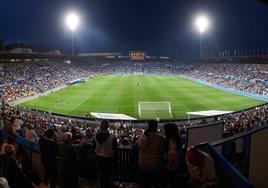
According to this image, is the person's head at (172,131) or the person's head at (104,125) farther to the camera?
the person's head at (104,125)

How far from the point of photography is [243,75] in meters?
64.9

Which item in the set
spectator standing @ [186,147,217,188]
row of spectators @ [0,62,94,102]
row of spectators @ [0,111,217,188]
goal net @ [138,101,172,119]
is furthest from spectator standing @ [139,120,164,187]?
row of spectators @ [0,62,94,102]

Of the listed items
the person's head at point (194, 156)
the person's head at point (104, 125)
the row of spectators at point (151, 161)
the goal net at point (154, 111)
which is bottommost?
the goal net at point (154, 111)

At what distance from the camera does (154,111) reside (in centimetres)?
3447

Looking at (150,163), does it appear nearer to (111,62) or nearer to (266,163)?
(266,163)

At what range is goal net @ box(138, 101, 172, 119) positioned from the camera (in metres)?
32.2

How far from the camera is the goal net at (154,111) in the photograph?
1267 inches

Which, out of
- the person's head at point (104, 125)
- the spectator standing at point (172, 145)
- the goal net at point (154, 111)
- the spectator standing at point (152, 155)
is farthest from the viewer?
the goal net at point (154, 111)

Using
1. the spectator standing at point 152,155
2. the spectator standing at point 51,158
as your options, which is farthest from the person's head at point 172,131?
the spectator standing at point 51,158

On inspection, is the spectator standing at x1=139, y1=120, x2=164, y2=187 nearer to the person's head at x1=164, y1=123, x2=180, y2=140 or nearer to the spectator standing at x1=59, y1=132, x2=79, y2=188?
the person's head at x1=164, y1=123, x2=180, y2=140

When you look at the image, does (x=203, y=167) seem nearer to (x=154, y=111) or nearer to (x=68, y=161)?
(x=68, y=161)

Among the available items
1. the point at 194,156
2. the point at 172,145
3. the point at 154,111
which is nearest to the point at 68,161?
the point at 172,145

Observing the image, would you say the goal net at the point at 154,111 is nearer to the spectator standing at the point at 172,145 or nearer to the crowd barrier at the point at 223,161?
the crowd barrier at the point at 223,161

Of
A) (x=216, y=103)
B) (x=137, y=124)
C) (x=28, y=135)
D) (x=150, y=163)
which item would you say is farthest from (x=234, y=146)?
(x=216, y=103)
